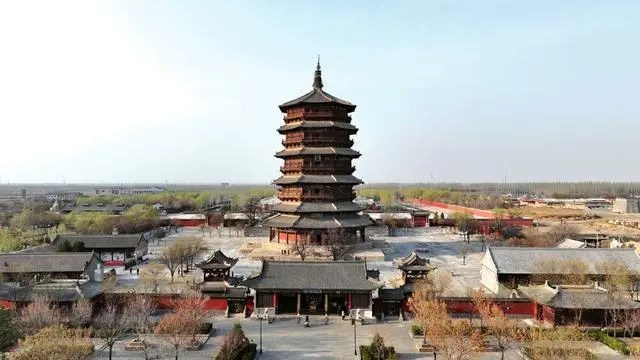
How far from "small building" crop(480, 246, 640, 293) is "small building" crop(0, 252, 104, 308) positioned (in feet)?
97.4

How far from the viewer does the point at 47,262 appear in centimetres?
4191

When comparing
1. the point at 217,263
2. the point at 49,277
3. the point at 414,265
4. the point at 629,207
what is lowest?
the point at 49,277

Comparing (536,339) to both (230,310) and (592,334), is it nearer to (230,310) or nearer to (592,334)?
(592,334)

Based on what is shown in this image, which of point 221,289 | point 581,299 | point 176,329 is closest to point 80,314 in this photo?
point 176,329

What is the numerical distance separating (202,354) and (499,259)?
2523cm

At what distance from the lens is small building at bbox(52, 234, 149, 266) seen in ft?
173

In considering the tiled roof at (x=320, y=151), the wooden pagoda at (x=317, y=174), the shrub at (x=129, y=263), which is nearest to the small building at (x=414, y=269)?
the wooden pagoda at (x=317, y=174)

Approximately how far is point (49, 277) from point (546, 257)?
3822 centimetres

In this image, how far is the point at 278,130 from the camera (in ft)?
176

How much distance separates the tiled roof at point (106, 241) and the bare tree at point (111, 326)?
25030 millimetres

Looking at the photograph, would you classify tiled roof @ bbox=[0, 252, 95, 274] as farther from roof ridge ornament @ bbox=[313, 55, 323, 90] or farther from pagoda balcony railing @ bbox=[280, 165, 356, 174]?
roof ridge ornament @ bbox=[313, 55, 323, 90]

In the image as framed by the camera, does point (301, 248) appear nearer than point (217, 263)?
No

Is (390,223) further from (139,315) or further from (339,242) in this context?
(139,315)

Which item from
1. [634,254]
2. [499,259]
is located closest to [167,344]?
[499,259]
